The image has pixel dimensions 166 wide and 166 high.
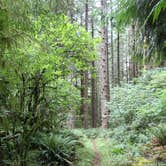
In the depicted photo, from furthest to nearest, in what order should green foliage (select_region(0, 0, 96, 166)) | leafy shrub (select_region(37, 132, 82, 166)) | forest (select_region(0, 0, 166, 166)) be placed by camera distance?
leafy shrub (select_region(37, 132, 82, 166))
green foliage (select_region(0, 0, 96, 166))
forest (select_region(0, 0, 166, 166))

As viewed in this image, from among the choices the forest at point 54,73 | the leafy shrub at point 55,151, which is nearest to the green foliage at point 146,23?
the forest at point 54,73

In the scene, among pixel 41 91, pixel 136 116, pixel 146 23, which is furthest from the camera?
pixel 136 116

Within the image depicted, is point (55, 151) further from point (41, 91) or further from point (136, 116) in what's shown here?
point (136, 116)

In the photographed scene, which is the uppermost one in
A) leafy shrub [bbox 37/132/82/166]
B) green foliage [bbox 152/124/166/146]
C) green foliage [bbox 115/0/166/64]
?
green foliage [bbox 115/0/166/64]

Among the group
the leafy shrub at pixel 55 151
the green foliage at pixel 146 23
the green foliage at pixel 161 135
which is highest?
the green foliage at pixel 146 23

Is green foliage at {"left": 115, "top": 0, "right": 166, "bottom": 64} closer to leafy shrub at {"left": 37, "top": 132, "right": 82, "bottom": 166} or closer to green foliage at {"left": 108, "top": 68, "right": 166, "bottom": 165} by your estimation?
green foliage at {"left": 108, "top": 68, "right": 166, "bottom": 165}

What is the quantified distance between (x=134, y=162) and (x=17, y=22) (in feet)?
15.0

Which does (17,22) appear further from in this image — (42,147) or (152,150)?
(152,150)

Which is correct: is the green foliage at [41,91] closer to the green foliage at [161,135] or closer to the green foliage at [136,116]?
the green foliage at [136,116]

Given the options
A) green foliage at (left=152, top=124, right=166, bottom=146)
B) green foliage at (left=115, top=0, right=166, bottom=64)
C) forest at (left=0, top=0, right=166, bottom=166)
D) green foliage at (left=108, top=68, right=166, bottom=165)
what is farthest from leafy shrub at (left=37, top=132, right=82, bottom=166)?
green foliage at (left=115, top=0, right=166, bottom=64)

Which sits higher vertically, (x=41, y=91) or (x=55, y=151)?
(x=41, y=91)

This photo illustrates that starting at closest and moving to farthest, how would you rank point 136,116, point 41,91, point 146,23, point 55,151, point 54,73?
point 146,23
point 54,73
point 55,151
point 41,91
point 136,116

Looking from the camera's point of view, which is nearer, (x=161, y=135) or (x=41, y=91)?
(x=161, y=135)

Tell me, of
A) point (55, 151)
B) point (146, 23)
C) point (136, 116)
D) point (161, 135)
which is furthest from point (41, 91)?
point (136, 116)
